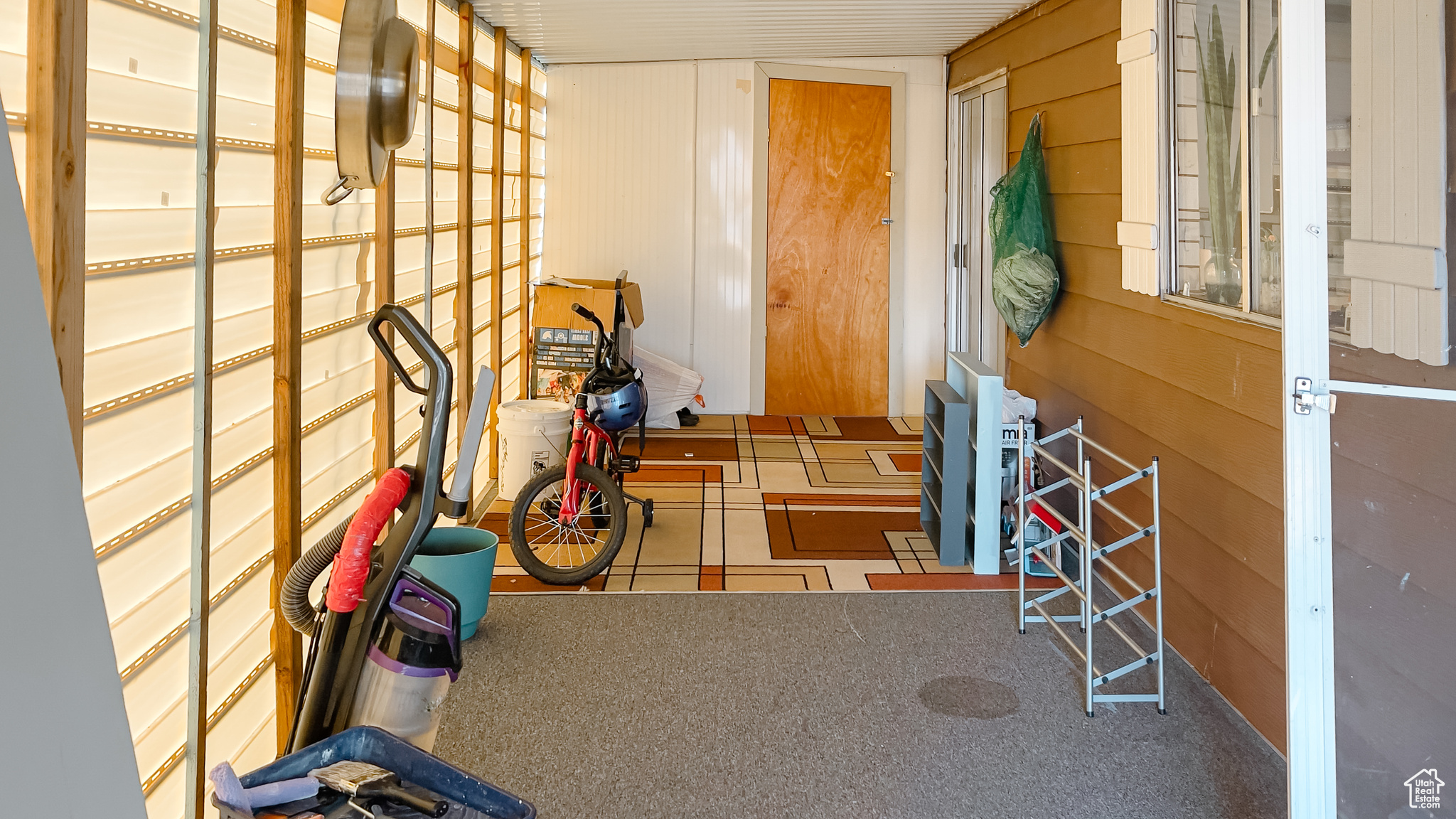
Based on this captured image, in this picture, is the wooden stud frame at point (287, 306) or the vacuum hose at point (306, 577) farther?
the wooden stud frame at point (287, 306)

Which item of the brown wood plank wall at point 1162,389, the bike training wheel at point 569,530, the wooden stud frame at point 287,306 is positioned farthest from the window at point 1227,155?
the wooden stud frame at point 287,306

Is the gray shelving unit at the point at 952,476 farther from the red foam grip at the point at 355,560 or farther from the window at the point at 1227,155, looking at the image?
the red foam grip at the point at 355,560

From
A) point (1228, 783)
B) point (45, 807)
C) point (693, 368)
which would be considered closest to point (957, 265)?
point (693, 368)

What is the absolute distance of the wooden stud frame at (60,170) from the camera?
1606 millimetres

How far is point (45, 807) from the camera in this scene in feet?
2.32

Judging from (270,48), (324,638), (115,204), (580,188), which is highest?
(580,188)

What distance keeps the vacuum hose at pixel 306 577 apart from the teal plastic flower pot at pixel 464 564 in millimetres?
1125

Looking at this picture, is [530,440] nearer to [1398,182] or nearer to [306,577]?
[306,577]

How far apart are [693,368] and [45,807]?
6552 mm

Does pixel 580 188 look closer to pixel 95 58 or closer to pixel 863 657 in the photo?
Result: pixel 863 657

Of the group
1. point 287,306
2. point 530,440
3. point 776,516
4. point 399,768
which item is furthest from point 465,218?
point 399,768

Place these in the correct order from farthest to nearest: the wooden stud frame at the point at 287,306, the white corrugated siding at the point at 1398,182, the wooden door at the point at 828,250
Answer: the wooden door at the point at 828,250
the wooden stud frame at the point at 287,306
the white corrugated siding at the point at 1398,182

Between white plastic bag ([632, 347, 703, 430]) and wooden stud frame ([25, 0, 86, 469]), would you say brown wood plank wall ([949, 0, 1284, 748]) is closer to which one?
white plastic bag ([632, 347, 703, 430])

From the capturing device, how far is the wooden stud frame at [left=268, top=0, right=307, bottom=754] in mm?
2627
